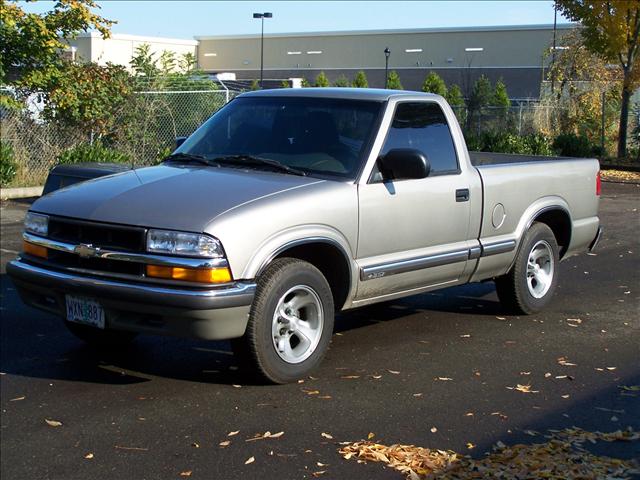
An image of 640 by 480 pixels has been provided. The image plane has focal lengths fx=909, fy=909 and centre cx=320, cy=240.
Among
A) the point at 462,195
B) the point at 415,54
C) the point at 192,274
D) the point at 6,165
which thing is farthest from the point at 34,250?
the point at 415,54

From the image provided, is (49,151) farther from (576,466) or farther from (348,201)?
(576,466)

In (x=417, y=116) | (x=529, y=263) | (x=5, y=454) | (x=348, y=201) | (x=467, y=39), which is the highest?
(x=467, y=39)

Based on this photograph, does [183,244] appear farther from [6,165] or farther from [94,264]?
[6,165]

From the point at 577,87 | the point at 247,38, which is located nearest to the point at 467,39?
the point at 247,38

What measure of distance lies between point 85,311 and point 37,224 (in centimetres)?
77

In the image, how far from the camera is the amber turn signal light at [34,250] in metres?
5.98

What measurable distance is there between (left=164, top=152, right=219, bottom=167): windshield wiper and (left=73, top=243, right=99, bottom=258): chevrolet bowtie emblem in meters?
1.31

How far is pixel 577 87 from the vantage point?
102 feet

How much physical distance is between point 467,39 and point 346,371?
170 feet

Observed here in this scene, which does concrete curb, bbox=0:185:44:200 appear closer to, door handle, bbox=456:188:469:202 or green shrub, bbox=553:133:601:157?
door handle, bbox=456:188:469:202

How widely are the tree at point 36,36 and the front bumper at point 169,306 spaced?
12001 mm

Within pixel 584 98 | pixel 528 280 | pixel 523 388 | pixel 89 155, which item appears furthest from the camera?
pixel 584 98

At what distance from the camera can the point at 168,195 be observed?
5.80m

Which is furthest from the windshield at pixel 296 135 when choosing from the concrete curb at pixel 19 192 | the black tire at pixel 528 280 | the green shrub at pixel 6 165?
the green shrub at pixel 6 165
